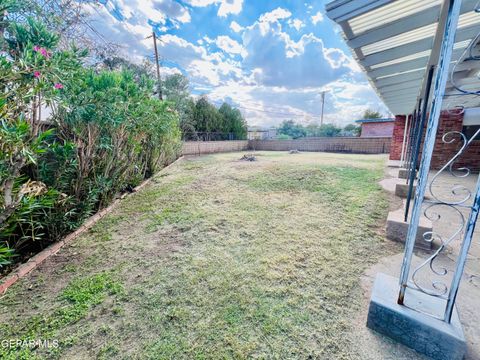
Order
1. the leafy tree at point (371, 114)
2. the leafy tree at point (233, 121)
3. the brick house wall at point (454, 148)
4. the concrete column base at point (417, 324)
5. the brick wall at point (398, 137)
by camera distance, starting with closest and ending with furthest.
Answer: the concrete column base at point (417, 324) → the brick house wall at point (454, 148) → the brick wall at point (398, 137) → the leafy tree at point (233, 121) → the leafy tree at point (371, 114)

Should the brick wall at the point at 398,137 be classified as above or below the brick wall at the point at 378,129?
below

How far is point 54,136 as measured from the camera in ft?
9.89

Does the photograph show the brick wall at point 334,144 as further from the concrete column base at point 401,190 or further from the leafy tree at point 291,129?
the leafy tree at point 291,129

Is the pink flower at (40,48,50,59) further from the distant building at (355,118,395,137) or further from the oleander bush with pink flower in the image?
the distant building at (355,118,395,137)

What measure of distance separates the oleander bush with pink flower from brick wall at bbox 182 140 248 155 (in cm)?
768

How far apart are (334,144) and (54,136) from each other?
14.9 metres

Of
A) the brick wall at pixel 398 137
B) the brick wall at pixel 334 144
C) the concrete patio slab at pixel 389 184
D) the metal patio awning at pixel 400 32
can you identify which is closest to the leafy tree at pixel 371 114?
the brick wall at pixel 334 144

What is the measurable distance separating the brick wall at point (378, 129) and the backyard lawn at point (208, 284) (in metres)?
14.6

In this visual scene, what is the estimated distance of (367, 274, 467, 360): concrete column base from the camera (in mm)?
1104

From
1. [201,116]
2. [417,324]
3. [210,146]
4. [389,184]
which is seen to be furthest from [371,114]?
[417,324]

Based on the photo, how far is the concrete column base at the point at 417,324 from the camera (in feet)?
3.62

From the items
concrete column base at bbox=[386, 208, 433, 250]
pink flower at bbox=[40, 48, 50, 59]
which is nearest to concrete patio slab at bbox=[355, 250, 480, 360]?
concrete column base at bbox=[386, 208, 433, 250]

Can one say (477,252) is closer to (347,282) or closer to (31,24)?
(347,282)

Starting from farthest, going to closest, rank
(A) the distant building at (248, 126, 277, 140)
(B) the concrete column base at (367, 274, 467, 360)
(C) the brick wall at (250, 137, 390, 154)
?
(A) the distant building at (248, 126, 277, 140)
(C) the brick wall at (250, 137, 390, 154)
(B) the concrete column base at (367, 274, 467, 360)
